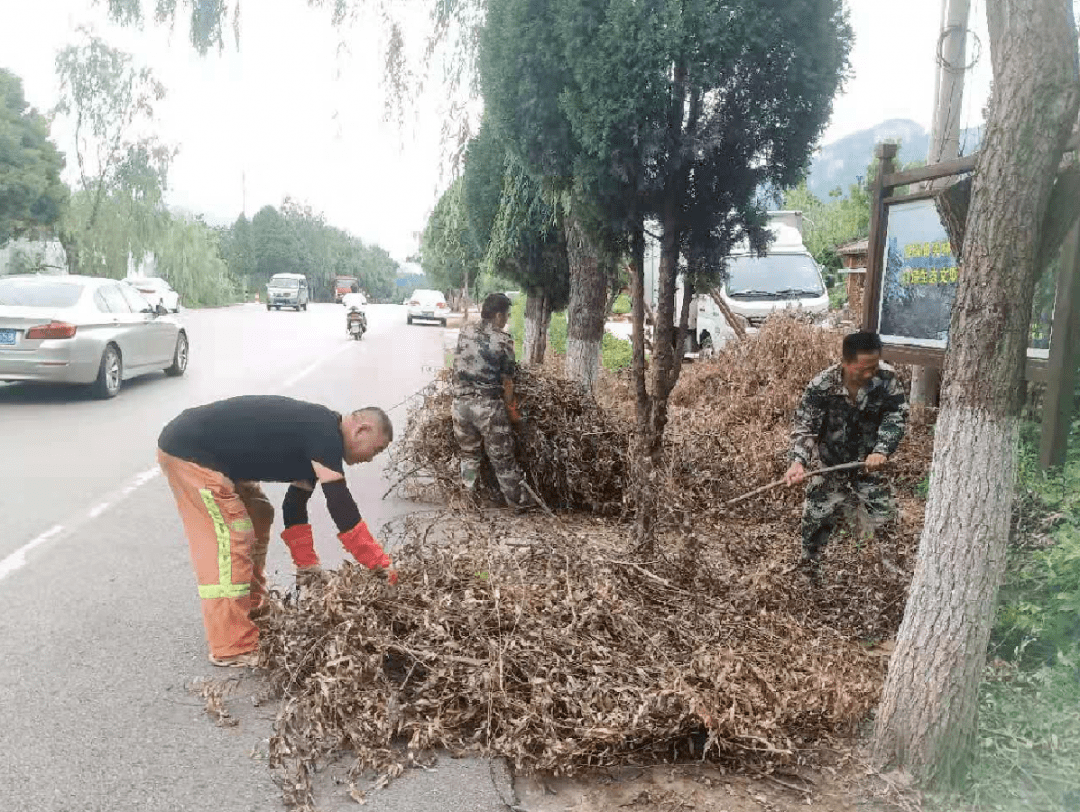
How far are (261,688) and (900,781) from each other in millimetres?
2616

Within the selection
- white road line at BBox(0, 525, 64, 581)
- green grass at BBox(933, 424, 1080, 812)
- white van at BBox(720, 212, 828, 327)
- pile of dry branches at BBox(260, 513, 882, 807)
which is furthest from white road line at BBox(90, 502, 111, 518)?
white van at BBox(720, 212, 828, 327)

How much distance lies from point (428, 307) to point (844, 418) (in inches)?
1441

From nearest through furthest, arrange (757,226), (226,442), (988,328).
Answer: (988,328)
(226,442)
(757,226)

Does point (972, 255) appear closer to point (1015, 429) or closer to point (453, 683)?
point (1015, 429)

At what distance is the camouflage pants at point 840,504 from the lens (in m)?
5.35

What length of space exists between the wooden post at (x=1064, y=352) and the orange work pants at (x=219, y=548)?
446 centimetres

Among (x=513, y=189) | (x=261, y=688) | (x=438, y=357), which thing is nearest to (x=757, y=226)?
(x=261, y=688)

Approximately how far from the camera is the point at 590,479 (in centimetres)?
731

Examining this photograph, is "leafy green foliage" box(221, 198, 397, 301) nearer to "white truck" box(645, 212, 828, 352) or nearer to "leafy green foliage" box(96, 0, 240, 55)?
"white truck" box(645, 212, 828, 352)

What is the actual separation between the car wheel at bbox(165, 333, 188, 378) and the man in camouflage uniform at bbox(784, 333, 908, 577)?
1269 centimetres

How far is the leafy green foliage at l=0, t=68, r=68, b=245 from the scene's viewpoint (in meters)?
30.0

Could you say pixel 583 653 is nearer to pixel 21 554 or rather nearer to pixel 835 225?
pixel 21 554

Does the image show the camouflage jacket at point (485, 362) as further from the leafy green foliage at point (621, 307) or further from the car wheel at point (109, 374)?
the leafy green foliage at point (621, 307)

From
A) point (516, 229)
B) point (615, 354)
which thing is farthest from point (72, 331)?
point (615, 354)
